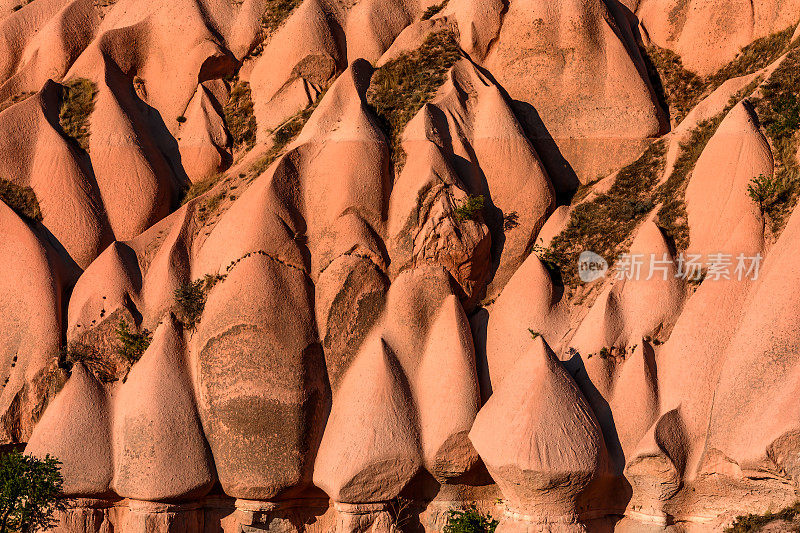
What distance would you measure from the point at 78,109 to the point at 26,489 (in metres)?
11.1

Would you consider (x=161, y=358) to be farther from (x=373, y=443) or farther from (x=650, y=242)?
(x=650, y=242)

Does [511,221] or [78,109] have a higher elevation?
[78,109]

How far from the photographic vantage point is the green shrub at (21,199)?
23.8m

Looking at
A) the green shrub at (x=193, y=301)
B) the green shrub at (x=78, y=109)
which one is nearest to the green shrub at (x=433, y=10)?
the green shrub at (x=78, y=109)

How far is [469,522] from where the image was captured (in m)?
19.2

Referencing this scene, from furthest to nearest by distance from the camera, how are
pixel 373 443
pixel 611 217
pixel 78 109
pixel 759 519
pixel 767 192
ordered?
pixel 78 109, pixel 611 217, pixel 373 443, pixel 767 192, pixel 759 519

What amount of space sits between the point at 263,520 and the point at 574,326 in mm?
7876

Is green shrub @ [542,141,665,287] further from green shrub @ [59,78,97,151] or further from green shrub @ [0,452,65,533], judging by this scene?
green shrub @ [59,78,97,151]

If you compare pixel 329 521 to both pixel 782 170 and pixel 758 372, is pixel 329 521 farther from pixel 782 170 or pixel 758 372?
pixel 782 170

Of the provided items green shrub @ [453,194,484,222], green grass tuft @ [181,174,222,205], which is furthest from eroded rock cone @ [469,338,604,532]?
green grass tuft @ [181,174,222,205]

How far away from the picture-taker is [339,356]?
21000 millimetres

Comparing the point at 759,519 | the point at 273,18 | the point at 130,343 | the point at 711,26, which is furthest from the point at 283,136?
the point at 759,519

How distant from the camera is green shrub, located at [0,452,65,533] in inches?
757

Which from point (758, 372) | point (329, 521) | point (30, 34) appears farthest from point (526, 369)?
point (30, 34)
